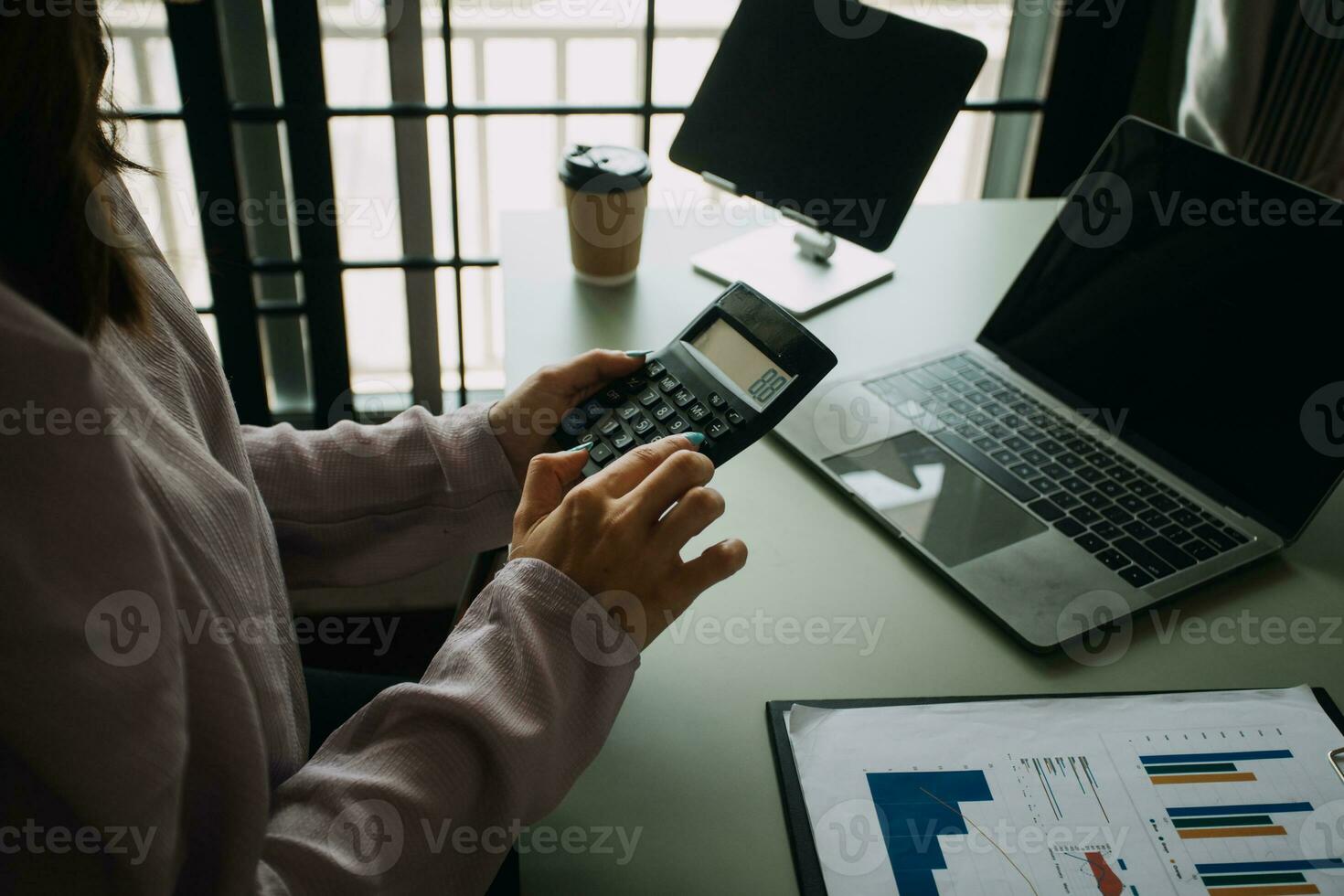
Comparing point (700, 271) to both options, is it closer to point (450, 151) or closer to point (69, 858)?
point (450, 151)

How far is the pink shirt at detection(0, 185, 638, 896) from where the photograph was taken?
428mm

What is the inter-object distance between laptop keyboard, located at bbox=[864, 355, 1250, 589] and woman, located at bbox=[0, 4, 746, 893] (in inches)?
11.3

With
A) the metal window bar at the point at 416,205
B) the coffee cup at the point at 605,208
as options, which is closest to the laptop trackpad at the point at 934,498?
the coffee cup at the point at 605,208

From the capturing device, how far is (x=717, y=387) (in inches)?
31.5

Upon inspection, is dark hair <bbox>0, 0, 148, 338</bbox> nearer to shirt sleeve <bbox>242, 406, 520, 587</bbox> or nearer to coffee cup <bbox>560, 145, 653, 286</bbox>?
shirt sleeve <bbox>242, 406, 520, 587</bbox>

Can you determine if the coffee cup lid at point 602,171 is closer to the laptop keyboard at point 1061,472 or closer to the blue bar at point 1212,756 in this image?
the laptop keyboard at point 1061,472

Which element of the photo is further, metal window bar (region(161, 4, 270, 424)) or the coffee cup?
metal window bar (region(161, 4, 270, 424))

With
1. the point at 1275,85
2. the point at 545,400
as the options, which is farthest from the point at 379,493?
the point at 1275,85

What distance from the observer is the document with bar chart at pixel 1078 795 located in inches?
21.9

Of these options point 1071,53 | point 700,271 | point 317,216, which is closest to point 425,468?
point 700,271

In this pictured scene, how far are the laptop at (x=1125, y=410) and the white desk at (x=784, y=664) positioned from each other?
23 millimetres

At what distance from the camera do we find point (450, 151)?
5.07 feet

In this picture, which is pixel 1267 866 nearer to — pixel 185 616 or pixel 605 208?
pixel 185 616

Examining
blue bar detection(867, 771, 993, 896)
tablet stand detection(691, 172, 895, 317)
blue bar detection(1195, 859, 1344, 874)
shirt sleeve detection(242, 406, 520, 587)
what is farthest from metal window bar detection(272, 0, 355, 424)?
blue bar detection(1195, 859, 1344, 874)
